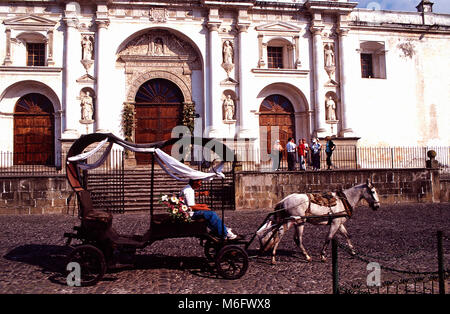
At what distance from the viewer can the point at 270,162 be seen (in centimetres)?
1967

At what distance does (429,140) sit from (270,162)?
11.4m

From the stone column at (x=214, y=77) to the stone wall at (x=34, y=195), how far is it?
8.49m

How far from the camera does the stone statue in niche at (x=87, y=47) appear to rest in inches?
750

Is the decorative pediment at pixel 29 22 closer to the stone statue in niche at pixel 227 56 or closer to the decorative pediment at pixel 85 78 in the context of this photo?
the decorative pediment at pixel 85 78

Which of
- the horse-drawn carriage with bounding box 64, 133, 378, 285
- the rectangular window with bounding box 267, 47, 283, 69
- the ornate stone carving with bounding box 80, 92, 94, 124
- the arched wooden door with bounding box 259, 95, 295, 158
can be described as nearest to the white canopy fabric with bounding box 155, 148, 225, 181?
the horse-drawn carriage with bounding box 64, 133, 378, 285

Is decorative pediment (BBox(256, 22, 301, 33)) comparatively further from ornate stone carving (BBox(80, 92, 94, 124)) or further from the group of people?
ornate stone carving (BBox(80, 92, 94, 124))

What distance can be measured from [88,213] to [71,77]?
14888mm

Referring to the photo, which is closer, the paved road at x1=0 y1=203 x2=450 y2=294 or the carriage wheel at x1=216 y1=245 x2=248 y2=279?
the paved road at x1=0 y1=203 x2=450 y2=294

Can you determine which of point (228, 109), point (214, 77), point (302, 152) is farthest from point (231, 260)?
point (214, 77)

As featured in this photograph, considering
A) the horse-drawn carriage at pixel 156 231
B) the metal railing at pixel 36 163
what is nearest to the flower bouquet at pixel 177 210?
the horse-drawn carriage at pixel 156 231

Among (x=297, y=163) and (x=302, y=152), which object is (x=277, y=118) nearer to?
(x=297, y=163)

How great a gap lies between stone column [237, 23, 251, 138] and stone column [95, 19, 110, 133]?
289 inches

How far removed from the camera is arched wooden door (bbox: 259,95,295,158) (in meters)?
21.0

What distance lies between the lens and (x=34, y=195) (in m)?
13.8
